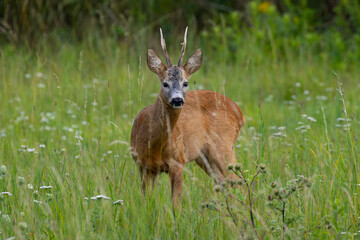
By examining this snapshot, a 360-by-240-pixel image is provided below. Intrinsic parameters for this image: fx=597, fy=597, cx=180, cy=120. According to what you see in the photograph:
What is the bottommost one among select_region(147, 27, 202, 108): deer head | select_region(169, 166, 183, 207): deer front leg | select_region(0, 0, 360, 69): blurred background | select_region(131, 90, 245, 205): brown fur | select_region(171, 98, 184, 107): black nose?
select_region(169, 166, 183, 207): deer front leg

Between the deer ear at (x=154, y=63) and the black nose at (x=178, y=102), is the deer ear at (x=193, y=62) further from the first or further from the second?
the black nose at (x=178, y=102)

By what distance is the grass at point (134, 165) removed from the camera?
10.4ft

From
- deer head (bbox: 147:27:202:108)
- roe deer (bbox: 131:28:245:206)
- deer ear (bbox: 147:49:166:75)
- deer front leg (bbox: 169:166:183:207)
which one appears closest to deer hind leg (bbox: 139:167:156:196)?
roe deer (bbox: 131:28:245:206)

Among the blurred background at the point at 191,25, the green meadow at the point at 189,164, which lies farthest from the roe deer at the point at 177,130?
the blurred background at the point at 191,25

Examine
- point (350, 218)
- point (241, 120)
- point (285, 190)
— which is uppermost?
point (241, 120)

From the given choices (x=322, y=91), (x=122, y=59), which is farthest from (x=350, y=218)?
(x=122, y=59)

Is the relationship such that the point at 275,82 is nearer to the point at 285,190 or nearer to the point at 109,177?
the point at 109,177

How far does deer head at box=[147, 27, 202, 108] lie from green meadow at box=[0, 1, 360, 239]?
134mm

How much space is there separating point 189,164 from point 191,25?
6911 mm

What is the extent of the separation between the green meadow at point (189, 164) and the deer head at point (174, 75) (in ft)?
0.44

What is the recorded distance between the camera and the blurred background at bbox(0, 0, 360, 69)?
29.4 feet

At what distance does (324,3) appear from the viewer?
454 inches

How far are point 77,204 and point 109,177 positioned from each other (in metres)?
0.51

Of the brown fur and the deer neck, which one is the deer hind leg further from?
the deer neck
